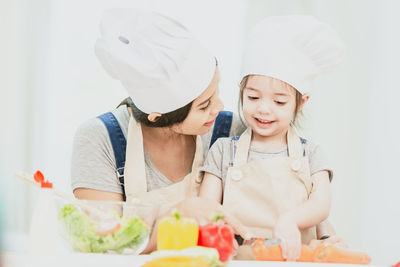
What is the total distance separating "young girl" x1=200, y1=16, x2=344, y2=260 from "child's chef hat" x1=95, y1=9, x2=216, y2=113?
0.53 ft

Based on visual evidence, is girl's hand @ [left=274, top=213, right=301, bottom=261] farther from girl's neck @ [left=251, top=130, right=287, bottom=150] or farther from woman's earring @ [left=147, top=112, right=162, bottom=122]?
woman's earring @ [left=147, top=112, right=162, bottom=122]

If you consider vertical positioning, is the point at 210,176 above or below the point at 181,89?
below

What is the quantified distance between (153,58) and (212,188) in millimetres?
415

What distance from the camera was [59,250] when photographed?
1.06 metres

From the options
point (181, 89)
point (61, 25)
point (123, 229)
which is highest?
point (61, 25)

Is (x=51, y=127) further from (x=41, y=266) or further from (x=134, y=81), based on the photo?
(x=41, y=266)

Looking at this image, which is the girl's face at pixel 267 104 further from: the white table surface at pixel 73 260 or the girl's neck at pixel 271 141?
the white table surface at pixel 73 260

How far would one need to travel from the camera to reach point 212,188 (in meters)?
1.53

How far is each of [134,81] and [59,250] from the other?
0.45 meters

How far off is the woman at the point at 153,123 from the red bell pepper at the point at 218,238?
0.10 metres

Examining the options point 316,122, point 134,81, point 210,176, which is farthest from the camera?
point 316,122

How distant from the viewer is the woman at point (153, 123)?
131 centimetres

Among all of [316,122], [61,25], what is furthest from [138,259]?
[61,25]

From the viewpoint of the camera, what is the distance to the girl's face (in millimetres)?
1486
